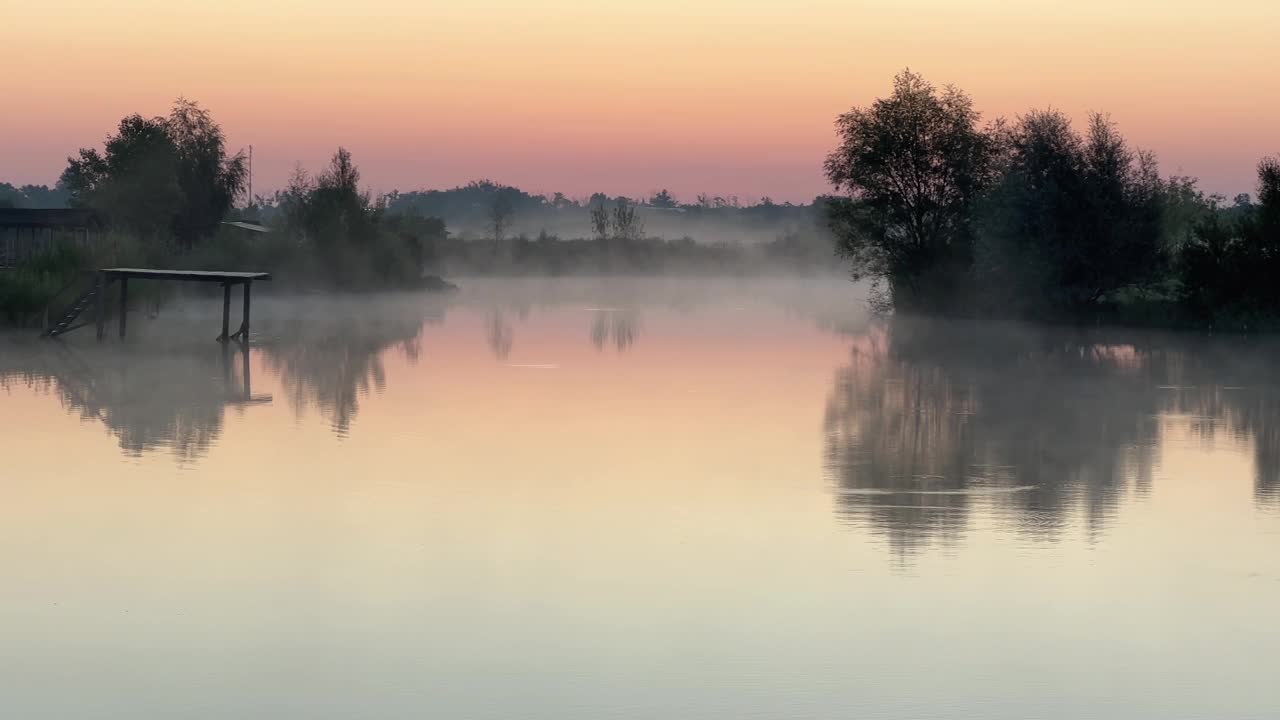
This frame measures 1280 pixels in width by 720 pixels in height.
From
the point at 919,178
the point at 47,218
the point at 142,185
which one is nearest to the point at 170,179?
the point at 142,185

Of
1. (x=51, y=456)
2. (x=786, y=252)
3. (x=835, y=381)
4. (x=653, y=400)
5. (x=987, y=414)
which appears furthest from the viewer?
(x=786, y=252)

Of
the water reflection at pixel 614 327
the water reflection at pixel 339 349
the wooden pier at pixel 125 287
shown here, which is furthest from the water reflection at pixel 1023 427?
the wooden pier at pixel 125 287

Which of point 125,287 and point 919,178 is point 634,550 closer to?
point 125,287

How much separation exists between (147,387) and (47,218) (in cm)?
4753

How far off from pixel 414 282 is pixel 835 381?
58661 millimetres

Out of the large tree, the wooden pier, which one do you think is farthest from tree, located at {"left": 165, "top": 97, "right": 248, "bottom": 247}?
the wooden pier

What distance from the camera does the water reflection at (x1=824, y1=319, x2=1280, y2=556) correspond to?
1466cm

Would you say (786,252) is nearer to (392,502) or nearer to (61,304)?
(61,304)

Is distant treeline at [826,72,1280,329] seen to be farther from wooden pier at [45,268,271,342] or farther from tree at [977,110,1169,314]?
wooden pier at [45,268,271,342]

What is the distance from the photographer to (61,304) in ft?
145

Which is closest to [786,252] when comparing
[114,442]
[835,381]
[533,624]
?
[835,381]

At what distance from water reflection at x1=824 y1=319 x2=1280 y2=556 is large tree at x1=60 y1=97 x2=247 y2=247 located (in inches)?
2232

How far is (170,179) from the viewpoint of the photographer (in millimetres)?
87000

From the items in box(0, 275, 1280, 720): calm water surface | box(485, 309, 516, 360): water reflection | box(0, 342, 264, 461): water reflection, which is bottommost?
box(0, 275, 1280, 720): calm water surface
